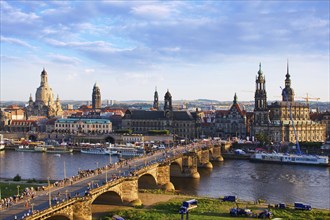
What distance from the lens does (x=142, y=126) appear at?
130 meters

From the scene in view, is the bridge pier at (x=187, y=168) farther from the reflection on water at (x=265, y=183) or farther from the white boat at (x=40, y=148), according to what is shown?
the white boat at (x=40, y=148)

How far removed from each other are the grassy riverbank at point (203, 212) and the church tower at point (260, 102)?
67839 millimetres

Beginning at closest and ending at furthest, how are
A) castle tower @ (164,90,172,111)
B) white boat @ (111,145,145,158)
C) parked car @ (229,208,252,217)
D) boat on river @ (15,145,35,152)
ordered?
1. parked car @ (229,208,252,217)
2. white boat @ (111,145,145,158)
3. boat on river @ (15,145,35,152)
4. castle tower @ (164,90,172,111)

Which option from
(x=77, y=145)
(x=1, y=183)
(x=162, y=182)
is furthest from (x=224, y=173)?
(x=77, y=145)

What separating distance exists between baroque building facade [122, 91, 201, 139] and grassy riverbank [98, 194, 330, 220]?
77437 mm

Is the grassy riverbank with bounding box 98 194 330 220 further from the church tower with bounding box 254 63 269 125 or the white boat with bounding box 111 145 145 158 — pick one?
the church tower with bounding box 254 63 269 125

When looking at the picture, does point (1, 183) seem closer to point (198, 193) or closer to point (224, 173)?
point (198, 193)

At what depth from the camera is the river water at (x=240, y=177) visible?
5630 centimetres

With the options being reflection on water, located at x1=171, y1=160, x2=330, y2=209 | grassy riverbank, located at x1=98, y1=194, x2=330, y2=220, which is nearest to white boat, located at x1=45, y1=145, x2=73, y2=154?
reflection on water, located at x1=171, y1=160, x2=330, y2=209

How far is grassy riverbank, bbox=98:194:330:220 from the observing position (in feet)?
135

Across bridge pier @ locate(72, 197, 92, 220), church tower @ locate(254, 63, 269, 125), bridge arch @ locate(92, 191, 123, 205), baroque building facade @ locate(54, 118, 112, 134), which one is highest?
church tower @ locate(254, 63, 269, 125)

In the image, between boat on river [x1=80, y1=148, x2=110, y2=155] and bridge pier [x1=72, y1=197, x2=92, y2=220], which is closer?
bridge pier [x1=72, y1=197, x2=92, y2=220]

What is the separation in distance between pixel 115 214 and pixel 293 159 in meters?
50.3

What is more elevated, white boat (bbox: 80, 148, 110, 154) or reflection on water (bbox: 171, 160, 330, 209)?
white boat (bbox: 80, 148, 110, 154)
